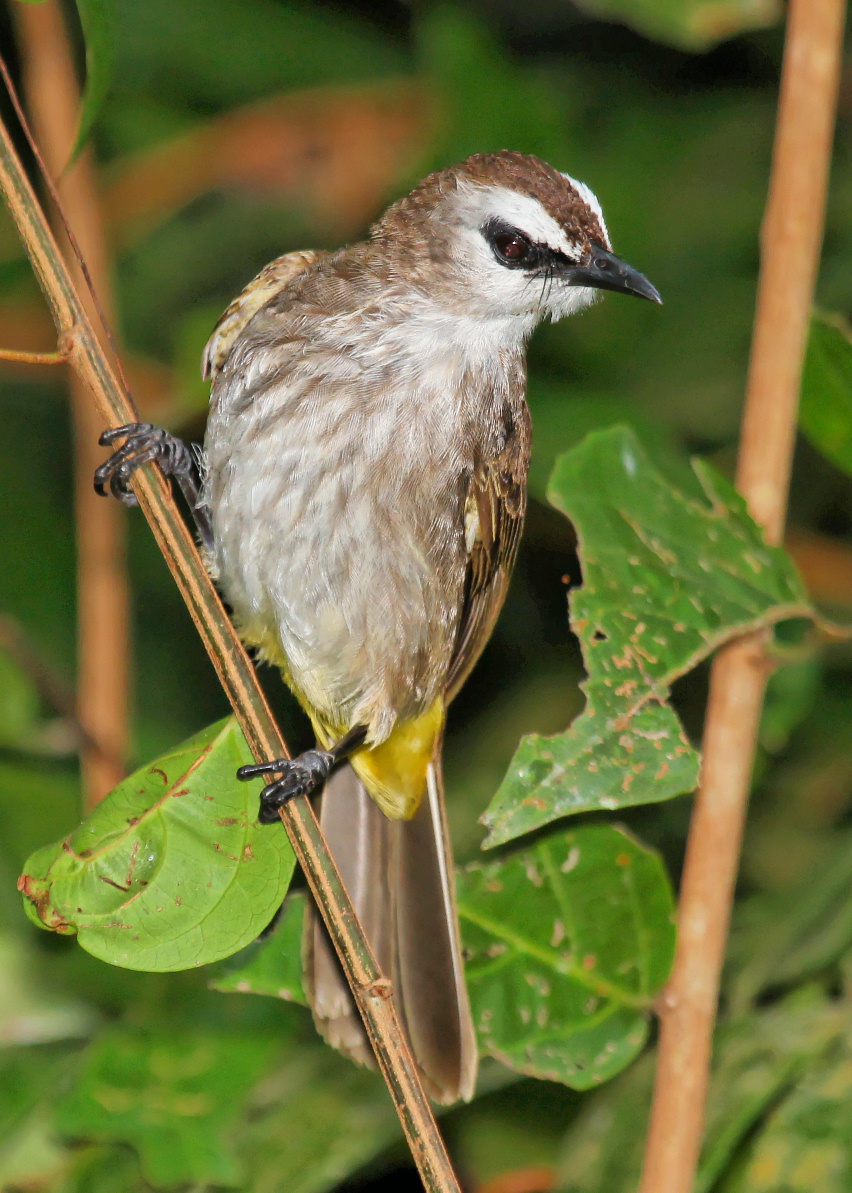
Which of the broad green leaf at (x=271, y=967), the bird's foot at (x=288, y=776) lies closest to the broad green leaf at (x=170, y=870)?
the bird's foot at (x=288, y=776)

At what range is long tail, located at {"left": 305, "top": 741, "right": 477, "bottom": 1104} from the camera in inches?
89.7

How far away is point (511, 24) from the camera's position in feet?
14.1

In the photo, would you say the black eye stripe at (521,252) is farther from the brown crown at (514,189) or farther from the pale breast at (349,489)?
the pale breast at (349,489)

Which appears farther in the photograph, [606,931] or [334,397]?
[334,397]

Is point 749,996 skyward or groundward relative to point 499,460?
groundward

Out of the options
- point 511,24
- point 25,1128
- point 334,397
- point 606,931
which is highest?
point 511,24

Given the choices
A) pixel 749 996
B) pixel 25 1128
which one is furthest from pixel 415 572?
pixel 25 1128

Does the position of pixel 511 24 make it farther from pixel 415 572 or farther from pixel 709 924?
pixel 709 924

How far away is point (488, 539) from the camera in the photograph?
2680mm

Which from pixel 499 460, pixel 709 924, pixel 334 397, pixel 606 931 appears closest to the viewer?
pixel 709 924

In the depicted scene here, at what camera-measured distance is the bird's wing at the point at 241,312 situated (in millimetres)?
2773

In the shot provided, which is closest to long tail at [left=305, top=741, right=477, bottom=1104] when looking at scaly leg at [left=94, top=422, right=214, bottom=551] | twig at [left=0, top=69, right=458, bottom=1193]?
twig at [left=0, top=69, right=458, bottom=1193]

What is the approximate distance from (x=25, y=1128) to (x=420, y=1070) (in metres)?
0.72

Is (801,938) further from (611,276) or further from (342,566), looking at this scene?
(611,276)
